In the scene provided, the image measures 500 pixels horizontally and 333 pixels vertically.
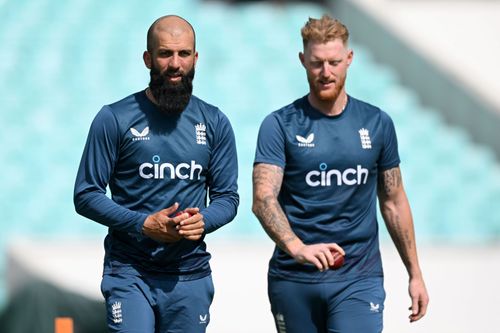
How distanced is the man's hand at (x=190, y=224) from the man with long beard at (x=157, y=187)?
0.09 metres

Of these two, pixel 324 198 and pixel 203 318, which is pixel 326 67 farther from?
pixel 203 318

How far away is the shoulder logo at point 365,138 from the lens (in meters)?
6.47

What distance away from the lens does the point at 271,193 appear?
6297 mm

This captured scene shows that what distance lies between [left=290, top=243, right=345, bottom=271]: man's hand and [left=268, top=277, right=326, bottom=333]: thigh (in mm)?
371

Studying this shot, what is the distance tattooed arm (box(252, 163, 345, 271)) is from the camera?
19.6ft

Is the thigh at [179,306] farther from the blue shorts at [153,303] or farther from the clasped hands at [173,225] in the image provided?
the clasped hands at [173,225]

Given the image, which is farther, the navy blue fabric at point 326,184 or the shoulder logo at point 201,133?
the navy blue fabric at point 326,184

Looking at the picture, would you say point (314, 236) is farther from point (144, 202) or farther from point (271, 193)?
point (144, 202)

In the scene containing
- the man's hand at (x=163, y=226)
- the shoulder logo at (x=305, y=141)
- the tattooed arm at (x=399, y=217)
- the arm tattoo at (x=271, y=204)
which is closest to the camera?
the man's hand at (x=163, y=226)

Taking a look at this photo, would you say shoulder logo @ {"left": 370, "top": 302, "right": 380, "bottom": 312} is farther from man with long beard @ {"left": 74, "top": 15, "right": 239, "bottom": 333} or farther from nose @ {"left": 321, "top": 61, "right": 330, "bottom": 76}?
nose @ {"left": 321, "top": 61, "right": 330, "bottom": 76}

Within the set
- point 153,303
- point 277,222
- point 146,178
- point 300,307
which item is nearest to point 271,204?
point 277,222

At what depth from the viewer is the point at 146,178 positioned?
6016 millimetres

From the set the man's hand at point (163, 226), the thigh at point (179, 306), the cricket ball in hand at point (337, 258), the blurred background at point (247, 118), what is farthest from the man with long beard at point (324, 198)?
the blurred background at point (247, 118)

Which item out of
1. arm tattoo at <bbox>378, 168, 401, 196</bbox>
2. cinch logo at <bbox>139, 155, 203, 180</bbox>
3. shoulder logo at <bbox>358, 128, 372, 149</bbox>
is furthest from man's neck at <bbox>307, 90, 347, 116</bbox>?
cinch logo at <bbox>139, 155, 203, 180</bbox>
